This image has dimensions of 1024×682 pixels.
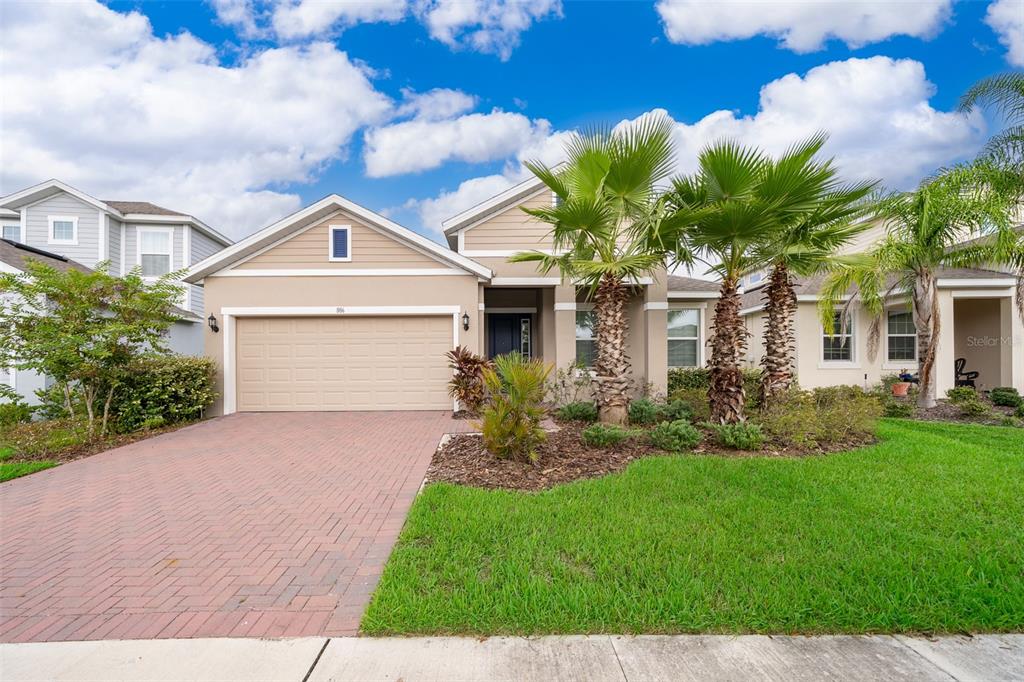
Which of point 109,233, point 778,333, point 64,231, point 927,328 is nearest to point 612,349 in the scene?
point 778,333

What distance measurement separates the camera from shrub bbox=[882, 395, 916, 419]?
10.2 meters

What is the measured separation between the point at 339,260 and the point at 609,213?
270 inches

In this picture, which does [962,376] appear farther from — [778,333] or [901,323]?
[778,333]

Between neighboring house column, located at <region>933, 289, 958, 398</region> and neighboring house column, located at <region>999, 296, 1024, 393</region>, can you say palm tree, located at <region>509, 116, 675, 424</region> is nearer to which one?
neighboring house column, located at <region>933, 289, 958, 398</region>

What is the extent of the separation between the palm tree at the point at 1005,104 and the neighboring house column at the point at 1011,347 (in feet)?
18.7

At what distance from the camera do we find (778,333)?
8281 millimetres

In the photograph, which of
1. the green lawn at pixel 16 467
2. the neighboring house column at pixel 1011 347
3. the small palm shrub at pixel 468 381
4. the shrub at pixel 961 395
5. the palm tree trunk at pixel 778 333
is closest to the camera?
the green lawn at pixel 16 467

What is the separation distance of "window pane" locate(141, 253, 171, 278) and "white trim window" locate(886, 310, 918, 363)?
84.3 feet

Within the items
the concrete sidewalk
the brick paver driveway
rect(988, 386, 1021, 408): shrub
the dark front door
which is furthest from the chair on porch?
the brick paver driveway

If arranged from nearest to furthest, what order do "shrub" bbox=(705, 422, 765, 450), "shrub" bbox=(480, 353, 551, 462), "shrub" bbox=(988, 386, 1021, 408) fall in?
"shrub" bbox=(480, 353, 551, 462), "shrub" bbox=(705, 422, 765, 450), "shrub" bbox=(988, 386, 1021, 408)

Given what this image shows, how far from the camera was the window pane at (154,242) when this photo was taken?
58.4ft

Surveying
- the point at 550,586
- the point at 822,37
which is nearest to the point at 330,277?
the point at 550,586

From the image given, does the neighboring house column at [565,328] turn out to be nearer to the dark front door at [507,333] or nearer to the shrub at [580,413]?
the dark front door at [507,333]

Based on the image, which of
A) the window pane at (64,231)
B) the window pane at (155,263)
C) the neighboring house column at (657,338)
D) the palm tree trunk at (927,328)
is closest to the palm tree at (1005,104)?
the palm tree trunk at (927,328)
